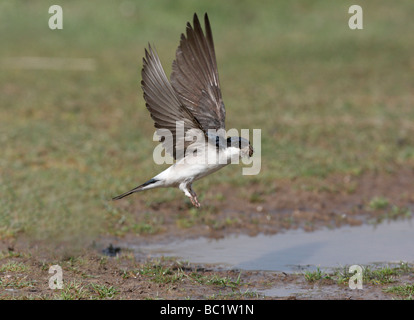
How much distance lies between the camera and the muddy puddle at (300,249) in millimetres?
7000

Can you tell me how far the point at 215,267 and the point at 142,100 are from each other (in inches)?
279

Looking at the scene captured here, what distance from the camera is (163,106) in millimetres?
6016

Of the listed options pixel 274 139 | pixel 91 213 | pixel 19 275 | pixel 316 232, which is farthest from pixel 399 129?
pixel 19 275

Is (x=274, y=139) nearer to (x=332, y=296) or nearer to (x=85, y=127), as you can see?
(x=85, y=127)

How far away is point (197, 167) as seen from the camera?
20.5ft

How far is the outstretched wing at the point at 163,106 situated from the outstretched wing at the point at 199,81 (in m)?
0.39

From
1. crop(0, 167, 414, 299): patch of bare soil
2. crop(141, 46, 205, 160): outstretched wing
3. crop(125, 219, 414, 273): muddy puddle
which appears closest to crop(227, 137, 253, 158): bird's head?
crop(141, 46, 205, 160): outstretched wing

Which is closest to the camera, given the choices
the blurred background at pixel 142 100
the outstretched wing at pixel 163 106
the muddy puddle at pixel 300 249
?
the outstretched wing at pixel 163 106

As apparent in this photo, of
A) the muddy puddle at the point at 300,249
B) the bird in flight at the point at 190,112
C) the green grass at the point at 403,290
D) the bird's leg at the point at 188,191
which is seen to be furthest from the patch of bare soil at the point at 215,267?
the bird in flight at the point at 190,112

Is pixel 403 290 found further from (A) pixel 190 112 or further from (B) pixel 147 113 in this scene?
(B) pixel 147 113

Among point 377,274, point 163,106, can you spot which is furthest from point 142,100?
point 377,274

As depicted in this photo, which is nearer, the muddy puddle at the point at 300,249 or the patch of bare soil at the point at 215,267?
the patch of bare soil at the point at 215,267

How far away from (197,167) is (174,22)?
1613 centimetres

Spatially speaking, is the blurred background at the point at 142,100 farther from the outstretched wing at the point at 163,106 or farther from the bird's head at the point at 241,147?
the bird's head at the point at 241,147
